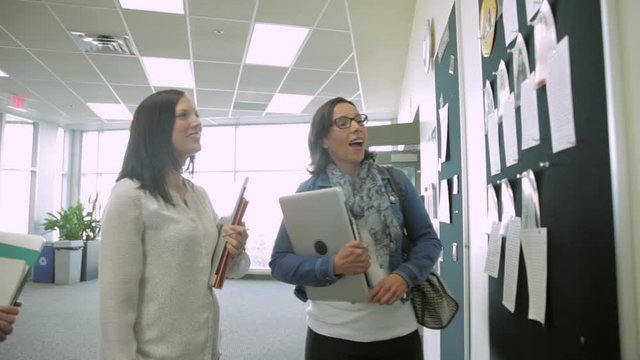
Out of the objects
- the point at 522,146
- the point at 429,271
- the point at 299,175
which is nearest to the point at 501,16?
the point at 522,146

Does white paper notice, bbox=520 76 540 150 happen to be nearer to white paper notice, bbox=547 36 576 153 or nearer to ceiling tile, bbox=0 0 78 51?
white paper notice, bbox=547 36 576 153

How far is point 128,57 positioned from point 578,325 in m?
4.60

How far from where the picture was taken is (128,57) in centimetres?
419

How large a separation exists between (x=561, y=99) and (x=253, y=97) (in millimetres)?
5299

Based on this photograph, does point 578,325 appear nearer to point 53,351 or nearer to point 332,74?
point 53,351

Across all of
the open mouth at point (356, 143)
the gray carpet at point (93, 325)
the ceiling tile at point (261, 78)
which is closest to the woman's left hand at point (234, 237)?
the open mouth at point (356, 143)

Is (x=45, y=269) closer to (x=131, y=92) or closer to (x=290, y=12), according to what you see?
(x=131, y=92)

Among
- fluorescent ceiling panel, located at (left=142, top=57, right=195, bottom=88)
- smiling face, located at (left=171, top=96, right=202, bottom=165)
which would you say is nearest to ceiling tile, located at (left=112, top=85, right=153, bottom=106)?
fluorescent ceiling panel, located at (left=142, top=57, right=195, bottom=88)

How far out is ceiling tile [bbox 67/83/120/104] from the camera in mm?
5111

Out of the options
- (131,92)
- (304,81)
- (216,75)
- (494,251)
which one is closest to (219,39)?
(216,75)

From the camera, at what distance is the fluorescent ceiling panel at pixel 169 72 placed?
4348mm

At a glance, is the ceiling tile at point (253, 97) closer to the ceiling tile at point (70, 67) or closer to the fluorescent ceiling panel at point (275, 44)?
the fluorescent ceiling panel at point (275, 44)

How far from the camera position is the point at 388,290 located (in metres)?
0.98

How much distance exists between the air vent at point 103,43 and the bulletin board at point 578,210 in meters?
3.94
